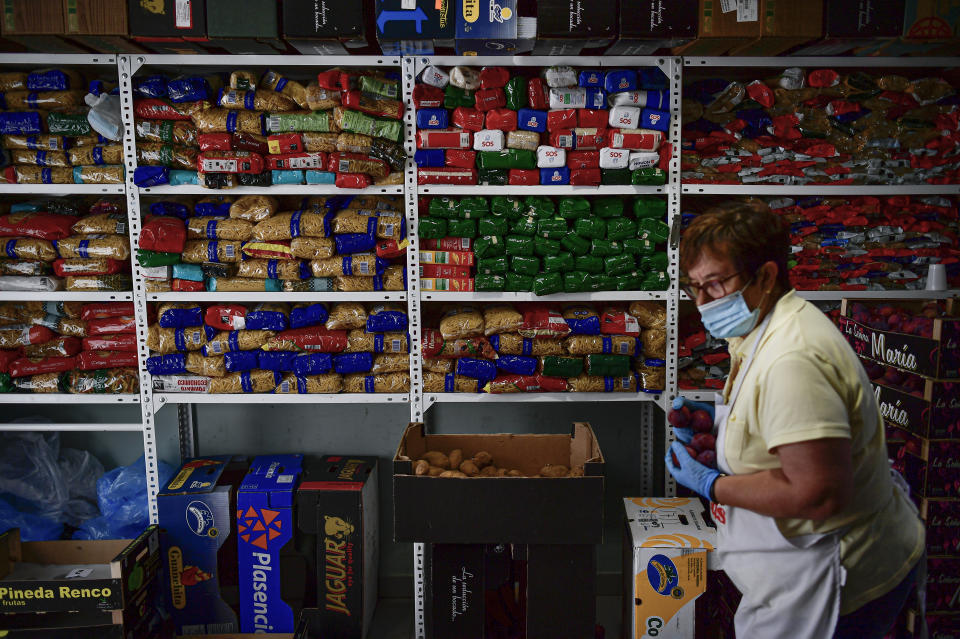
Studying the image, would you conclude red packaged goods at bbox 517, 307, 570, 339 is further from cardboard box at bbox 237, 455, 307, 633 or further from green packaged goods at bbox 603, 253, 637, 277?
cardboard box at bbox 237, 455, 307, 633

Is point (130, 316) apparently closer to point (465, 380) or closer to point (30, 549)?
point (30, 549)

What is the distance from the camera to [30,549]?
2.86m

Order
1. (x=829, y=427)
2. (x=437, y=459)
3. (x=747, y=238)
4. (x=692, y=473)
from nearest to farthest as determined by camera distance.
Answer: (x=829, y=427), (x=747, y=238), (x=692, y=473), (x=437, y=459)

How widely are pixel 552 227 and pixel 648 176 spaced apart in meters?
0.48

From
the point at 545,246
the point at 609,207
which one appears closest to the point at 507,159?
the point at 545,246

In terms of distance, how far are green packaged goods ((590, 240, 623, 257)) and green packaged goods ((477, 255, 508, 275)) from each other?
1.34 feet

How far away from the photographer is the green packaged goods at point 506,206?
282 centimetres

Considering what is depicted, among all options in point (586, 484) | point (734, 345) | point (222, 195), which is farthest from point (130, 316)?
point (734, 345)

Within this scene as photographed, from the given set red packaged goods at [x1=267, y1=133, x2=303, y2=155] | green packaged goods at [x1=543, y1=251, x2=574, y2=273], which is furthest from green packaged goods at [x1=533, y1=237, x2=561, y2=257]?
red packaged goods at [x1=267, y1=133, x2=303, y2=155]

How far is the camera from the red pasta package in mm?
2939

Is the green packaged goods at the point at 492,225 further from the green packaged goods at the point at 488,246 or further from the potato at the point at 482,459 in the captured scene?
the potato at the point at 482,459

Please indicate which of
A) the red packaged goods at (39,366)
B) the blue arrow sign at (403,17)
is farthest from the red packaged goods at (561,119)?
the red packaged goods at (39,366)

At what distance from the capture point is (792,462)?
126 cm

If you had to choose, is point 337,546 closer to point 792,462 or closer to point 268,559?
point 268,559
